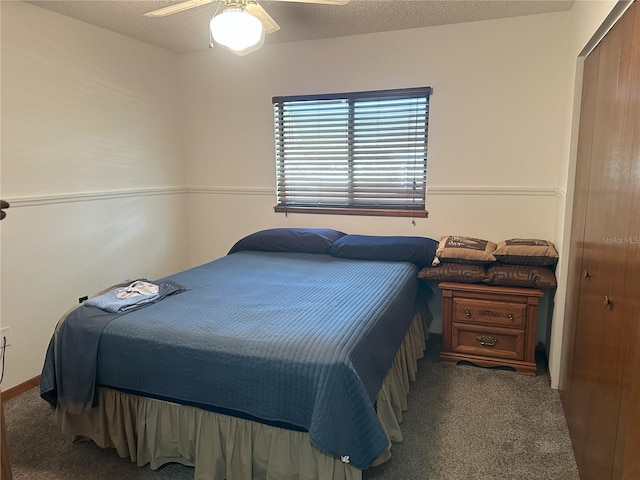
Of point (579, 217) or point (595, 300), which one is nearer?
point (595, 300)

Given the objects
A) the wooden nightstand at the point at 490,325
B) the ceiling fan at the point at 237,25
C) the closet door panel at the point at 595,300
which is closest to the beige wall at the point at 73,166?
the ceiling fan at the point at 237,25

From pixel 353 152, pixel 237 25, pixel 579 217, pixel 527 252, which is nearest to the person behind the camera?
pixel 237 25

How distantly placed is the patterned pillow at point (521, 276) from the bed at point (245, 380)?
0.81m

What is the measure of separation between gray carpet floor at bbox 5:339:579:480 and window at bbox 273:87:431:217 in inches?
57.8

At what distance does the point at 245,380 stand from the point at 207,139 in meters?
2.87

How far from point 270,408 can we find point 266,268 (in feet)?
4.66

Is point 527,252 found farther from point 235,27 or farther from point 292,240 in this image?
point 235,27

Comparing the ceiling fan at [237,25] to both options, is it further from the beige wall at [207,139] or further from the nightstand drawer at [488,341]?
the nightstand drawer at [488,341]

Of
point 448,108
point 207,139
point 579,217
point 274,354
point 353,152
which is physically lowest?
point 274,354

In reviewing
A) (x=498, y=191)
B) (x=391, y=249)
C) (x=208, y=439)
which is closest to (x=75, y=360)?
(x=208, y=439)

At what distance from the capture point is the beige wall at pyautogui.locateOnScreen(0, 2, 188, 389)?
2.79 metres

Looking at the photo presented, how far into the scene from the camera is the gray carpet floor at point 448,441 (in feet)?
6.71

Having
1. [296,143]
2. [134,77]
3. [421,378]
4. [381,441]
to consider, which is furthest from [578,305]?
[134,77]

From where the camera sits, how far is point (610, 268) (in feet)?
5.49
